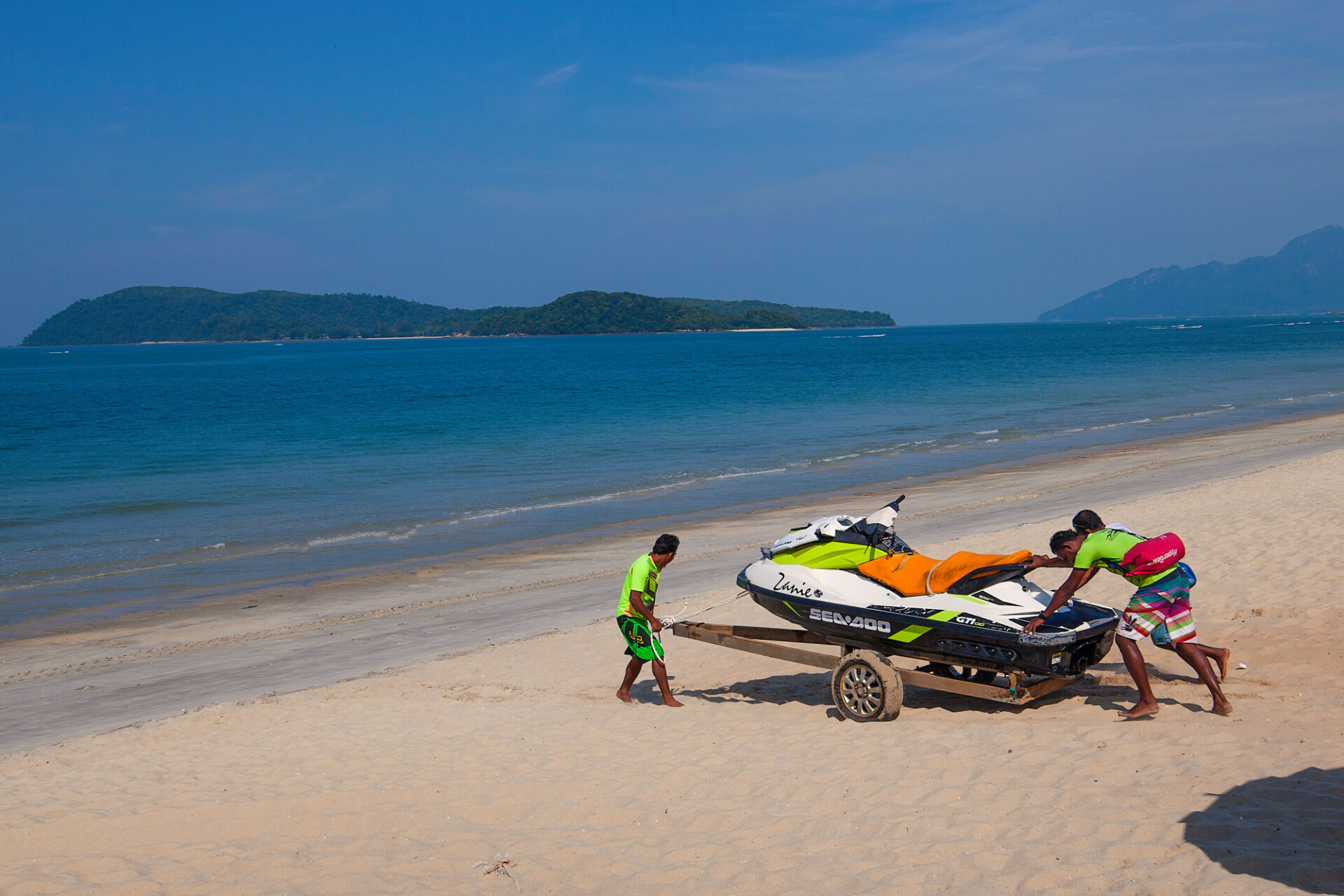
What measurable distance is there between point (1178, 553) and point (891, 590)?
6.32ft

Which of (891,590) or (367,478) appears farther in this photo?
(367,478)

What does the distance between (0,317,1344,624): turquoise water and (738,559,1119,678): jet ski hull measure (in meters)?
10.3

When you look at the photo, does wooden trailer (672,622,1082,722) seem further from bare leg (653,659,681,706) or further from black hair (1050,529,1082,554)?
black hair (1050,529,1082,554)

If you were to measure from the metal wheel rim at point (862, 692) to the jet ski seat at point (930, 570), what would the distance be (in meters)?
0.66

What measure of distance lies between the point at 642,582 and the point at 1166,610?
12.5 feet

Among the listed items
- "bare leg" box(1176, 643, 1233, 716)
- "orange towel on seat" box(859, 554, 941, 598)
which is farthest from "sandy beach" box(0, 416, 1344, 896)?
"orange towel on seat" box(859, 554, 941, 598)

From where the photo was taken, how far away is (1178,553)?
6.47 metres

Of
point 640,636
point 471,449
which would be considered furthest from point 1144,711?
point 471,449

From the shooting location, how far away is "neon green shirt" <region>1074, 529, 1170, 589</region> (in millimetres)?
6469

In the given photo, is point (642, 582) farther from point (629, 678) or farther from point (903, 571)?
point (903, 571)

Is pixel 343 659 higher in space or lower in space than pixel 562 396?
lower

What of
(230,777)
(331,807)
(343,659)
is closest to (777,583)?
(331,807)

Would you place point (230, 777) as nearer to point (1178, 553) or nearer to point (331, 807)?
point (331, 807)

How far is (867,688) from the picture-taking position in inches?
274
